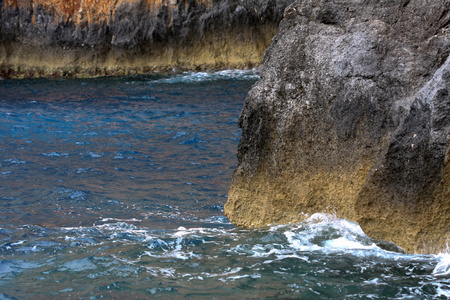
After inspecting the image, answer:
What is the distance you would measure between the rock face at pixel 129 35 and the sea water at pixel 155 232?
27.4ft

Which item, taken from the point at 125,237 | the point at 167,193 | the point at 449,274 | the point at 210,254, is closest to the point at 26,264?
the point at 125,237

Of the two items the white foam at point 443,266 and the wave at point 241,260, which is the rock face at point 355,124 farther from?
the wave at point 241,260

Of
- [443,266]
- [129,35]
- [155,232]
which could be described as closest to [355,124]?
[443,266]

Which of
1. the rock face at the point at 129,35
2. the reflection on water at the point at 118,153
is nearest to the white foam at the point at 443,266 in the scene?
the reflection on water at the point at 118,153

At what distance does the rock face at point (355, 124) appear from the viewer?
398 cm

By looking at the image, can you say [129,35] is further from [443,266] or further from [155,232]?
[443,266]

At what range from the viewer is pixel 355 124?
4625mm

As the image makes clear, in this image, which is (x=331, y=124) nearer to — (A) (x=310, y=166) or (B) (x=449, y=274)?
(A) (x=310, y=166)

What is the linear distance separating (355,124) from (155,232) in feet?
7.69

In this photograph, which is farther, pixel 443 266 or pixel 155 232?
pixel 155 232

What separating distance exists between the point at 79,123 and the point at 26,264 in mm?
7276

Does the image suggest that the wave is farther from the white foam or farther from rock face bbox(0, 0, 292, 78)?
rock face bbox(0, 0, 292, 78)

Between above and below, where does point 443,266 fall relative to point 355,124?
below

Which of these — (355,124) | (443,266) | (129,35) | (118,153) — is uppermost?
(129,35)
